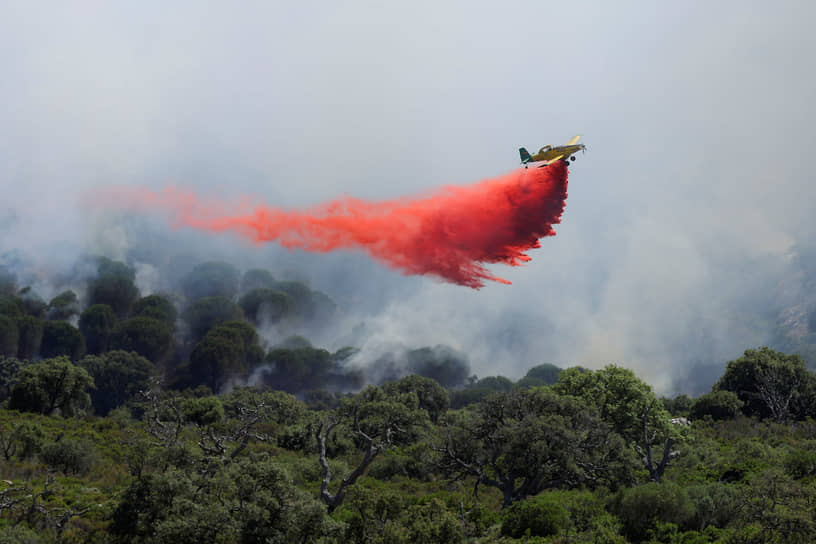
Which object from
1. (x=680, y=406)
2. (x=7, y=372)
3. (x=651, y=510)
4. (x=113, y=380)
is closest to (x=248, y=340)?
(x=113, y=380)

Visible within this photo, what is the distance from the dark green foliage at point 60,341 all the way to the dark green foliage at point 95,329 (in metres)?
11.9

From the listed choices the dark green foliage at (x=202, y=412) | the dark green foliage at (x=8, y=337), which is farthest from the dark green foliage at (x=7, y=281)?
the dark green foliage at (x=202, y=412)

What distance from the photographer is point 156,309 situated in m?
189

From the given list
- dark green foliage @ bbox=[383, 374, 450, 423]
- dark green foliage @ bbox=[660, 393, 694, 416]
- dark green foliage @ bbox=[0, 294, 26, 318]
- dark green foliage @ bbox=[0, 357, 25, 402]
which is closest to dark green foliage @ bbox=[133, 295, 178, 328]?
dark green foliage @ bbox=[0, 294, 26, 318]

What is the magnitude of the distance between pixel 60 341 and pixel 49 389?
341 ft

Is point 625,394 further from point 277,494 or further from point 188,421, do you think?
point 188,421

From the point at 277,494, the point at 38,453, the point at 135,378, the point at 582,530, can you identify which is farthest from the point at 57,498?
the point at 135,378

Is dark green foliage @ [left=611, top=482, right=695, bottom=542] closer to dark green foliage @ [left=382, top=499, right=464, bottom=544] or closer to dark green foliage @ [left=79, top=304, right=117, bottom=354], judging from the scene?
dark green foliage @ [left=382, top=499, right=464, bottom=544]

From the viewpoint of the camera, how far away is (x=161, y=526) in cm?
2538

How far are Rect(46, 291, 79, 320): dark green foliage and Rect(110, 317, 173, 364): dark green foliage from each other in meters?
20.5

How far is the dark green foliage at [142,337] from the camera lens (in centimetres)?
17450

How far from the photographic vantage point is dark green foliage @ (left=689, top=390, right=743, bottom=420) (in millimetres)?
72438

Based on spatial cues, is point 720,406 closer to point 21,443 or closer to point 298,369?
point 21,443

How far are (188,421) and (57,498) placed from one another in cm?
3919
